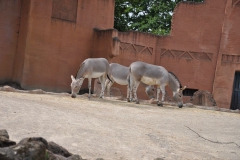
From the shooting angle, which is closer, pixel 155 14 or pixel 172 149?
pixel 172 149

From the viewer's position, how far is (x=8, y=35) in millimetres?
17906

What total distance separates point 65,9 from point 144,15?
38.9 ft

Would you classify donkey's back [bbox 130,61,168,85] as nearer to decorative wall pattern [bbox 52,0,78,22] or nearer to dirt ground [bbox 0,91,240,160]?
dirt ground [bbox 0,91,240,160]

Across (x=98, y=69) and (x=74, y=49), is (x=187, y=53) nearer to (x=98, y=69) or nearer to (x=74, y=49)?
(x=74, y=49)

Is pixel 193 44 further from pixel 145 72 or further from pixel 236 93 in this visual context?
pixel 145 72

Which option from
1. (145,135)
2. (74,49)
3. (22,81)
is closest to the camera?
(145,135)

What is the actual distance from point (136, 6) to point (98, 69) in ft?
51.2

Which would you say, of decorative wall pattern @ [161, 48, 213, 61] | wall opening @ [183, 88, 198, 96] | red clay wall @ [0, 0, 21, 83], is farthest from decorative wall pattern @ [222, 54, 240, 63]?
red clay wall @ [0, 0, 21, 83]

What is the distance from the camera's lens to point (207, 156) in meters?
7.15

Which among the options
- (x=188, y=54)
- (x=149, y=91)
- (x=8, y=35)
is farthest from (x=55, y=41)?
(x=188, y=54)

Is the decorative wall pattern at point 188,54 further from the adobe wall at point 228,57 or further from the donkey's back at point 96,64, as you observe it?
the donkey's back at point 96,64

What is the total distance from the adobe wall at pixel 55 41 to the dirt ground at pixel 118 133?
7.94 m

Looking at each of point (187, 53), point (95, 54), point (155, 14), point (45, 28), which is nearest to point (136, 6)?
point (155, 14)

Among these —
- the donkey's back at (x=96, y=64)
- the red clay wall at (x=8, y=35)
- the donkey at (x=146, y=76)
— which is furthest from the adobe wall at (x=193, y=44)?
the red clay wall at (x=8, y=35)
